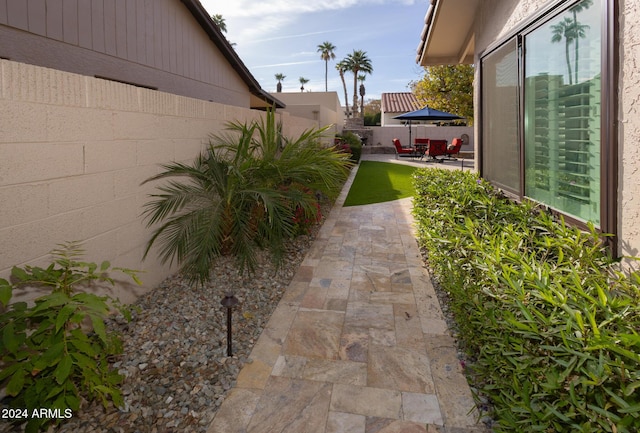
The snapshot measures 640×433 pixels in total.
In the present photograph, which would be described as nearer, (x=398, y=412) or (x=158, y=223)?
(x=398, y=412)

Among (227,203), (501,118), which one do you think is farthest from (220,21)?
(227,203)

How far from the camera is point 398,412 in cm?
246

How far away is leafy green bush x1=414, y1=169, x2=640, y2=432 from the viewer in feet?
5.29

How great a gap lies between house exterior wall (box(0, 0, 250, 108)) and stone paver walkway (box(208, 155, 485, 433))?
5.86 meters

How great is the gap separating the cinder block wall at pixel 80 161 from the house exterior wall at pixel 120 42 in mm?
4060

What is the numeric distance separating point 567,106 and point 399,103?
39030mm

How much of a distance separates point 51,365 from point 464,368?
8.09 feet

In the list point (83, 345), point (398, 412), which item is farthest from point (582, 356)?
point (83, 345)

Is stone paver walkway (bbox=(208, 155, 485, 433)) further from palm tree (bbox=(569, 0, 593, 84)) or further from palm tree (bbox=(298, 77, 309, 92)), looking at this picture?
palm tree (bbox=(298, 77, 309, 92))

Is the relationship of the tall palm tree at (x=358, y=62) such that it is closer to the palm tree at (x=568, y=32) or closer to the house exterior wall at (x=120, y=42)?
the house exterior wall at (x=120, y=42)

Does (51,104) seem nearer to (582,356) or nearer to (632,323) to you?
(582,356)

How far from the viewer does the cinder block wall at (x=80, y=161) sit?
8.21 ft

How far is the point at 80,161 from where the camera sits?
305 centimetres

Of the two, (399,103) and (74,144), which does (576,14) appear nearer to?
(74,144)
